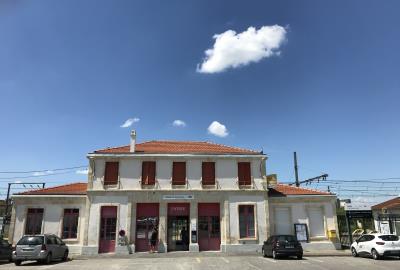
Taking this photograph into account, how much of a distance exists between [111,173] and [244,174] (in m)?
10.2

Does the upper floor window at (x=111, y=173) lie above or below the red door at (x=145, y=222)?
above

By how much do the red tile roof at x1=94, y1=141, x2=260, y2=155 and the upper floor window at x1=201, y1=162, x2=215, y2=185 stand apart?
1022 mm

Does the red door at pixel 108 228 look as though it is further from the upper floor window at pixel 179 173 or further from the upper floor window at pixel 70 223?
the upper floor window at pixel 179 173

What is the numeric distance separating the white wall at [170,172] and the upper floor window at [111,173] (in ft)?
0.96

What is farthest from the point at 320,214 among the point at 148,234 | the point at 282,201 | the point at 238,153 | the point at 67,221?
the point at 67,221

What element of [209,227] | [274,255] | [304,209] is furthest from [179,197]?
[304,209]

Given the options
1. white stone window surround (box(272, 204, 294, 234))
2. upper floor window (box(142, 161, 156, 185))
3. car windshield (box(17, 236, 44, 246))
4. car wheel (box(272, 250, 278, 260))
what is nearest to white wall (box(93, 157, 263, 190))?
upper floor window (box(142, 161, 156, 185))

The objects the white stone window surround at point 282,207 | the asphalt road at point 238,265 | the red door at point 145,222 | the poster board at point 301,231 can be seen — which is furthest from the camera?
the white stone window surround at point 282,207

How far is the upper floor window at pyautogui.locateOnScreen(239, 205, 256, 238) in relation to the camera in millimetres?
25920

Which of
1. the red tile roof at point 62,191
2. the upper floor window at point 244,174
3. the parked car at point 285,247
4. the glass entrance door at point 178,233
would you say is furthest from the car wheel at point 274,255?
the red tile roof at point 62,191

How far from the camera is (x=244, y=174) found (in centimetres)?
2708

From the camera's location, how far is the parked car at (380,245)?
19.6 m

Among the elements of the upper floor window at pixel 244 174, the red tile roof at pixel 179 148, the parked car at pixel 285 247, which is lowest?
the parked car at pixel 285 247

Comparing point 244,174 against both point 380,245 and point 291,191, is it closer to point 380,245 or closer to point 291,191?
point 291,191
